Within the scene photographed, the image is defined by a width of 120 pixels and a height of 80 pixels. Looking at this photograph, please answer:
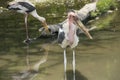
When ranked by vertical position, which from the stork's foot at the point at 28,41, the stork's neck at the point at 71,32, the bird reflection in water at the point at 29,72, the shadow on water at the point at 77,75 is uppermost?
the stork's neck at the point at 71,32

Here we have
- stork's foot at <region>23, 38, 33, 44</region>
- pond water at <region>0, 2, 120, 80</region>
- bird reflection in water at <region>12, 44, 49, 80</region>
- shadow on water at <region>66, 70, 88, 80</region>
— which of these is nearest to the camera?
shadow on water at <region>66, 70, 88, 80</region>

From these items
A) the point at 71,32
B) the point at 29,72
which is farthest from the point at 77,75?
the point at 29,72

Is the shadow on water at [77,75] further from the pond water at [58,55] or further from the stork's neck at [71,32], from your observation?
the stork's neck at [71,32]

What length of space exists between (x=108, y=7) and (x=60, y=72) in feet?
A: 24.4

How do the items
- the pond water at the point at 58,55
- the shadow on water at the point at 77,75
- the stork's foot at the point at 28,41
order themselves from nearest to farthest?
the shadow on water at the point at 77,75 → the pond water at the point at 58,55 → the stork's foot at the point at 28,41

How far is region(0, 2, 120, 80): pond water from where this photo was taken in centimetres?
884

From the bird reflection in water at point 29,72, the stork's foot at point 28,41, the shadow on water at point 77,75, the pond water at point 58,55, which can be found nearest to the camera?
the shadow on water at point 77,75

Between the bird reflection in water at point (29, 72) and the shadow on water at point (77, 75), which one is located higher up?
the bird reflection in water at point (29, 72)

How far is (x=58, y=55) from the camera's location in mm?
10273

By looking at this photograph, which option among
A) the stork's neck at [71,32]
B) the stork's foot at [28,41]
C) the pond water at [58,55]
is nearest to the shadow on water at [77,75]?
the pond water at [58,55]

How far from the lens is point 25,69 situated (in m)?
9.21

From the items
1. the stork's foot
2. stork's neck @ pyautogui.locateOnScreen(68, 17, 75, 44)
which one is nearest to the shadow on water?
stork's neck @ pyautogui.locateOnScreen(68, 17, 75, 44)

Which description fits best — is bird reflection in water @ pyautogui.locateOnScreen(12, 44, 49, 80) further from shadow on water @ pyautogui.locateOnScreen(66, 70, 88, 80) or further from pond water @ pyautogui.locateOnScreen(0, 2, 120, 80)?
shadow on water @ pyautogui.locateOnScreen(66, 70, 88, 80)

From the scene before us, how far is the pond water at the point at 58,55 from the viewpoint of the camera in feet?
29.0
